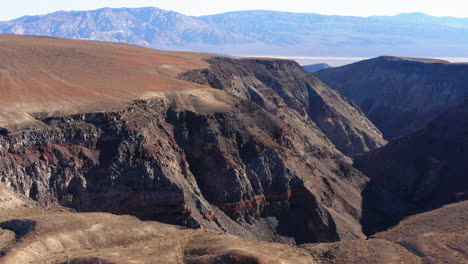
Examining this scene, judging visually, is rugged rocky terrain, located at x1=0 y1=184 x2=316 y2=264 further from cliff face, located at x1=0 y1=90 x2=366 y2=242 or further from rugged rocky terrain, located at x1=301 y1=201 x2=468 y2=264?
cliff face, located at x1=0 y1=90 x2=366 y2=242

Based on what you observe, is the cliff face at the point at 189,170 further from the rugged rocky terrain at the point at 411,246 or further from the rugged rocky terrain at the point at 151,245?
the rugged rocky terrain at the point at 411,246

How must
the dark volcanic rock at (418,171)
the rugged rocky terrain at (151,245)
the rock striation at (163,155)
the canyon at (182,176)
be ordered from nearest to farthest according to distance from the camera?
the rugged rocky terrain at (151,245) < the canyon at (182,176) < the rock striation at (163,155) < the dark volcanic rock at (418,171)

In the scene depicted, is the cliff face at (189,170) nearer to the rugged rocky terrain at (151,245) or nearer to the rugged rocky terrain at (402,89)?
the rugged rocky terrain at (151,245)

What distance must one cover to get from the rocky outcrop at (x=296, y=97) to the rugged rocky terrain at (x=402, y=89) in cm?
1502

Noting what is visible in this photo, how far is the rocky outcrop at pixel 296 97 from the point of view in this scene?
78.4m

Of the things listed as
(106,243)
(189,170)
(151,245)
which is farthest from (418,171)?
(106,243)

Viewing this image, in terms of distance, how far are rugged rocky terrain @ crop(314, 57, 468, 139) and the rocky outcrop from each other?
15016 millimetres

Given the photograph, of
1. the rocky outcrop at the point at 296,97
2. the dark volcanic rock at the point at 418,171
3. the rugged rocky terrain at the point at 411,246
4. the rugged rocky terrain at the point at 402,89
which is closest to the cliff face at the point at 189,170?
the dark volcanic rock at the point at 418,171

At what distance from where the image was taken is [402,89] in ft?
385

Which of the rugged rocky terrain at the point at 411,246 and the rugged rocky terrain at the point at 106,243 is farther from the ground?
the rugged rocky terrain at the point at 106,243

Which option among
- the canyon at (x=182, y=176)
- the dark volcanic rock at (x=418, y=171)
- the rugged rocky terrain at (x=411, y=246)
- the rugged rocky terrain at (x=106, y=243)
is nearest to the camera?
the rugged rocky terrain at (x=106, y=243)

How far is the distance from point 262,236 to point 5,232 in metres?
23.7

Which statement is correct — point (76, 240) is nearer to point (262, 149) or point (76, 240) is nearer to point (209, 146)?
point (209, 146)

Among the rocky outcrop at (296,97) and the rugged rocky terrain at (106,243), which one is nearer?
the rugged rocky terrain at (106,243)
